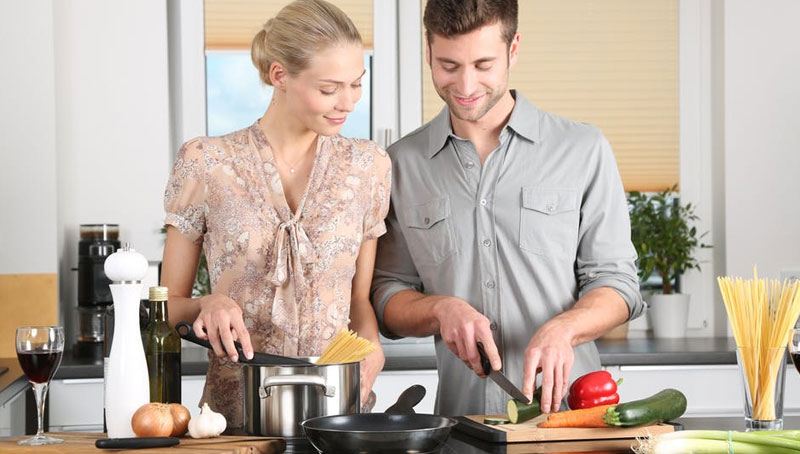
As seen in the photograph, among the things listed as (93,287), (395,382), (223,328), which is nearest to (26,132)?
(93,287)

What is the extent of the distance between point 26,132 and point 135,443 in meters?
2.46

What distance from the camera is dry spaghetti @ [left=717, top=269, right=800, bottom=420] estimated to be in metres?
1.91

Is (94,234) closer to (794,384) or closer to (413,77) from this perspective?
(413,77)

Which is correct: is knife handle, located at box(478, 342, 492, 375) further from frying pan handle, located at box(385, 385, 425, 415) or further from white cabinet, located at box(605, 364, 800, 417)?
white cabinet, located at box(605, 364, 800, 417)

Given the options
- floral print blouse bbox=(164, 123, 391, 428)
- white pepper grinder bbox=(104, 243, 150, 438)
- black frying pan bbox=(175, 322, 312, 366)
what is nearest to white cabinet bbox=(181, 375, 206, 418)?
floral print blouse bbox=(164, 123, 391, 428)

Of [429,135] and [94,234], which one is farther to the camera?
[94,234]

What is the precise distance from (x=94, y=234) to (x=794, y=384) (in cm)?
246

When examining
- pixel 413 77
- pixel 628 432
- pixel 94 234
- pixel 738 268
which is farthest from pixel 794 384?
pixel 94 234

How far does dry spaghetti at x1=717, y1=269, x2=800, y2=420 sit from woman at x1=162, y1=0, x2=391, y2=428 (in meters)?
0.71

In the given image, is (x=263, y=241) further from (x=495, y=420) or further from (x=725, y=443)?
(x=725, y=443)

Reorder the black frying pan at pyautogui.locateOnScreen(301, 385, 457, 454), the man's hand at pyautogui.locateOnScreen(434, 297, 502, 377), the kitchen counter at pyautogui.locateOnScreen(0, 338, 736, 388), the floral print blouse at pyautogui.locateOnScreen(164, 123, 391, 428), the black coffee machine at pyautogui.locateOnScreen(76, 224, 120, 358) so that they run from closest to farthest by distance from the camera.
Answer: the black frying pan at pyautogui.locateOnScreen(301, 385, 457, 454)
the man's hand at pyautogui.locateOnScreen(434, 297, 502, 377)
the floral print blouse at pyautogui.locateOnScreen(164, 123, 391, 428)
the kitchen counter at pyautogui.locateOnScreen(0, 338, 736, 388)
the black coffee machine at pyautogui.locateOnScreen(76, 224, 120, 358)

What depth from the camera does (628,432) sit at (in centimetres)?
192

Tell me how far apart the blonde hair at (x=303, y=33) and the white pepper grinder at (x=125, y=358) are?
0.54 metres

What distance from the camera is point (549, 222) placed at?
2355 millimetres
